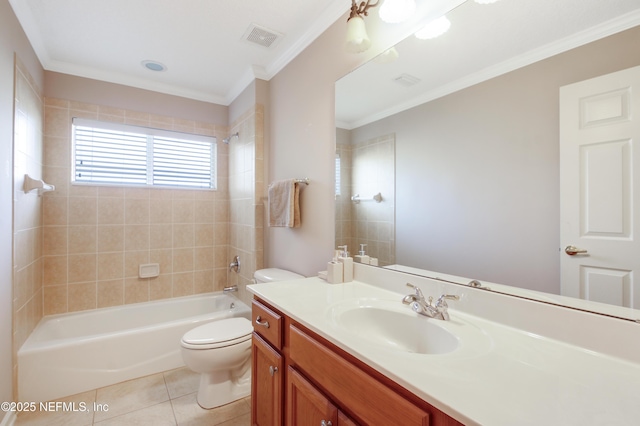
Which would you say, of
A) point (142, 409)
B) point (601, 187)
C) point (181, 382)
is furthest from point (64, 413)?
point (601, 187)

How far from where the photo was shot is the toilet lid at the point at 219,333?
1.78 metres

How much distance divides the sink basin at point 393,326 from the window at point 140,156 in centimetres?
247

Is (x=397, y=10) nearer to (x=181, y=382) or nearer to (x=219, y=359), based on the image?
(x=219, y=359)

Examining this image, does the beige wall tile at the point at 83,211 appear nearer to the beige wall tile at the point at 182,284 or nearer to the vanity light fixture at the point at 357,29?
the beige wall tile at the point at 182,284

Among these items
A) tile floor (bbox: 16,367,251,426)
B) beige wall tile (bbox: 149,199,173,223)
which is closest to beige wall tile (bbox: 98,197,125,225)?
beige wall tile (bbox: 149,199,173,223)

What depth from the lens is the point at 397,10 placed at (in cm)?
126

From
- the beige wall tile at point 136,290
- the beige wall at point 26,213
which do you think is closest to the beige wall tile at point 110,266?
the beige wall tile at point 136,290

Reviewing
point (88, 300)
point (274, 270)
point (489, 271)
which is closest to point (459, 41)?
point (489, 271)

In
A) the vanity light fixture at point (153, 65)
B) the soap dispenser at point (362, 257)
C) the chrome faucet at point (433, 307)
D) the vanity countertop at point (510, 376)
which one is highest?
the vanity light fixture at point (153, 65)

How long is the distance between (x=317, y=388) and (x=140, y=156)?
2.79 metres

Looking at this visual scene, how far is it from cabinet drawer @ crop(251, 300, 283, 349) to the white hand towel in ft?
2.43

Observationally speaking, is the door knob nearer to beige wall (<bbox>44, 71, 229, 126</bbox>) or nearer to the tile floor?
the tile floor

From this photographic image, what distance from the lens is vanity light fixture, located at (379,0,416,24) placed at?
125 centimetres

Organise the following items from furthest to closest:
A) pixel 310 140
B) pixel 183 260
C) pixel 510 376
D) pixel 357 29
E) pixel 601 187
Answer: pixel 183 260, pixel 310 140, pixel 357 29, pixel 601 187, pixel 510 376
